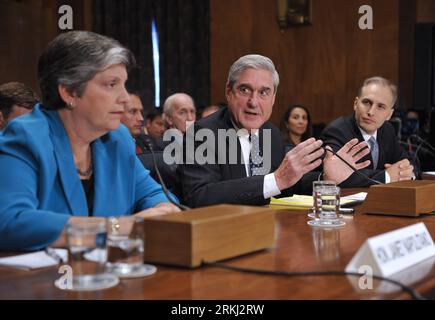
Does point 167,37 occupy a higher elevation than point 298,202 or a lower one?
higher

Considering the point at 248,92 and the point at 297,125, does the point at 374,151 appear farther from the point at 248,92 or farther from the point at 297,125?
the point at 297,125

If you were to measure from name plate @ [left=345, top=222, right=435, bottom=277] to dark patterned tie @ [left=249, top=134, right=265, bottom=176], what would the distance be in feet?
4.18

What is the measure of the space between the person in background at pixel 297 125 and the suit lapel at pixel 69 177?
16.0 feet

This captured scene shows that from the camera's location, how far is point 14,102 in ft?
11.5

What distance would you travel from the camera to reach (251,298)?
1040 millimetres

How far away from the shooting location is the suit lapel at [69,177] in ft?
5.66

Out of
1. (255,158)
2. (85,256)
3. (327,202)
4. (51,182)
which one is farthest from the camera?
(255,158)

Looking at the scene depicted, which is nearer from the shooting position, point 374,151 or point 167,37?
point 374,151

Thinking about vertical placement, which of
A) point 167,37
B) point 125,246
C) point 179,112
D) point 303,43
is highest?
point 167,37

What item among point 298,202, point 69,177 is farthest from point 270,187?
point 69,177

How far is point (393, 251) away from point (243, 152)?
1.42 meters

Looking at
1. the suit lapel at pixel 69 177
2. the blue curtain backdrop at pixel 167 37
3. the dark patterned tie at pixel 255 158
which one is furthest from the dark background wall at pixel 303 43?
the suit lapel at pixel 69 177

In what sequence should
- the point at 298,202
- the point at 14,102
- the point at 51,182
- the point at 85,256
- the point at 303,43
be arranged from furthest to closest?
1. the point at 303,43
2. the point at 14,102
3. the point at 298,202
4. the point at 51,182
5. the point at 85,256
